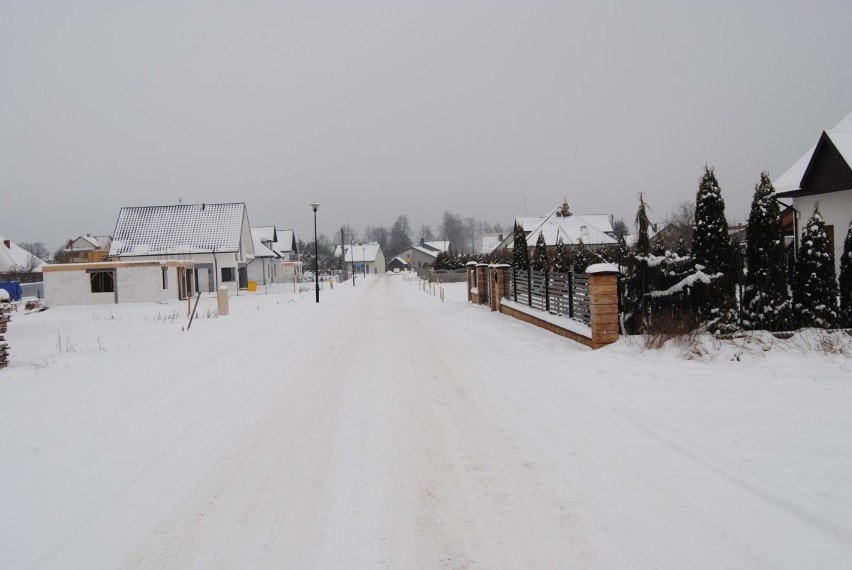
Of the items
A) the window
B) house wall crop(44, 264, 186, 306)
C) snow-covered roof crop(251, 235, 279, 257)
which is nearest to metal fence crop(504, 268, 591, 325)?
house wall crop(44, 264, 186, 306)

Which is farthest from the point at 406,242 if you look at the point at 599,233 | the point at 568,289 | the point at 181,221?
the point at 568,289

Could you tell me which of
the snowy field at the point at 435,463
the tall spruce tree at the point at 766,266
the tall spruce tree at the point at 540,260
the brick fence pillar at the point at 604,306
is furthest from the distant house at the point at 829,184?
the tall spruce tree at the point at 540,260

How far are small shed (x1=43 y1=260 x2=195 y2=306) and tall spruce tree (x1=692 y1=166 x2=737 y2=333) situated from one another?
32.2 metres

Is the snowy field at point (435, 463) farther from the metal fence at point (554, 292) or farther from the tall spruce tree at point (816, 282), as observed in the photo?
the metal fence at point (554, 292)

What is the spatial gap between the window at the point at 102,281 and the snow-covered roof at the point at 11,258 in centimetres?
2783

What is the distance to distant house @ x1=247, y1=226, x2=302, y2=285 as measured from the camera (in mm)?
54812

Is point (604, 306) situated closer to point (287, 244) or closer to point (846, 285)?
point (846, 285)

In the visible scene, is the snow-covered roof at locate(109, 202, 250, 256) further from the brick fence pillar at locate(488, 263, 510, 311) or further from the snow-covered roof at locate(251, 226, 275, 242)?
the brick fence pillar at locate(488, 263, 510, 311)

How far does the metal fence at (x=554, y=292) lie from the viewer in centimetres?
1238

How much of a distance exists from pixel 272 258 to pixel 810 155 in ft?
171

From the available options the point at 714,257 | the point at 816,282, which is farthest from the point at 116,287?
the point at 816,282

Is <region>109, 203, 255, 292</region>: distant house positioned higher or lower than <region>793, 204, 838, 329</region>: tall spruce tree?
higher

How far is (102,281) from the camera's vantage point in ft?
111

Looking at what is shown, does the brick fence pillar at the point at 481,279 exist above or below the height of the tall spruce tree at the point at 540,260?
below
